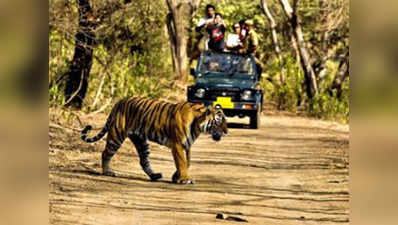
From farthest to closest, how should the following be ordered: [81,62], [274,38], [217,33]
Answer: [81,62]
[274,38]
[217,33]

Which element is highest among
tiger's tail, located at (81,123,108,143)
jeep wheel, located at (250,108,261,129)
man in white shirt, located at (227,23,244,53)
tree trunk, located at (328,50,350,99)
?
man in white shirt, located at (227,23,244,53)

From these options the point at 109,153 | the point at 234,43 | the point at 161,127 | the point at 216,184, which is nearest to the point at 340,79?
the point at 234,43

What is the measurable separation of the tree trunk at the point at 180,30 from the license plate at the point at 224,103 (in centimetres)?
48

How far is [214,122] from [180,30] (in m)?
1.26

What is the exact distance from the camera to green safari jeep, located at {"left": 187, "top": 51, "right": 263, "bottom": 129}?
8438 millimetres

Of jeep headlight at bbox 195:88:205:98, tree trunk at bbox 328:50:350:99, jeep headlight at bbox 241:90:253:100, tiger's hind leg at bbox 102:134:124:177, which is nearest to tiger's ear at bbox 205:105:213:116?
jeep headlight at bbox 195:88:205:98

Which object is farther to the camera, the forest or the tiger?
the forest

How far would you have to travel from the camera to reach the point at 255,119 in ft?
28.6

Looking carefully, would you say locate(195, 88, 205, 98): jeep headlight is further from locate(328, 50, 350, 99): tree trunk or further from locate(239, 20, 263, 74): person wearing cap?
locate(328, 50, 350, 99): tree trunk

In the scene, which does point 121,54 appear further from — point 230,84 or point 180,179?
point 180,179

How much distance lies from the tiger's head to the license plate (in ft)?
0.36
